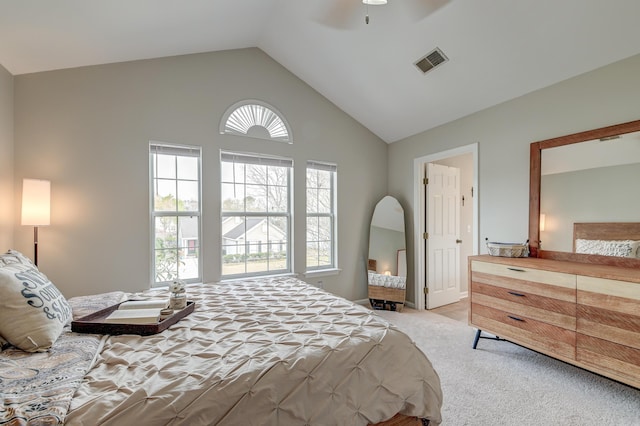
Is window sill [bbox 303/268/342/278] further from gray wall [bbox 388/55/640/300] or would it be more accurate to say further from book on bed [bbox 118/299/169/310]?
book on bed [bbox 118/299/169/310]

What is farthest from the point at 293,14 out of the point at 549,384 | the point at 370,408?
the point at 549,384

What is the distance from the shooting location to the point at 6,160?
7.63 ft

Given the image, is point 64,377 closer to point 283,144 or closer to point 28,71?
point 28,71

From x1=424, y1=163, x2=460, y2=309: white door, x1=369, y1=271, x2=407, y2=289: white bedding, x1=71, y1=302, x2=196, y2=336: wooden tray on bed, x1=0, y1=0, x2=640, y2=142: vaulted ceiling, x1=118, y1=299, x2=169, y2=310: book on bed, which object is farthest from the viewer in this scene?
x1=424, y1=163, x2=460, y2=309: white door

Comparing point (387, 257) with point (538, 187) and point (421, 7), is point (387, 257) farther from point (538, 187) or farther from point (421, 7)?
point (421, 7)

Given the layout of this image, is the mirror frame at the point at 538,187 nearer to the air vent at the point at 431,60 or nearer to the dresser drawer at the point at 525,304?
the dresser drawer at the point at 525,304

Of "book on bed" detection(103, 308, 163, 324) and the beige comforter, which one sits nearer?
the beige comforter

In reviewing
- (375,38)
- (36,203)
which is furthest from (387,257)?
(36,203)

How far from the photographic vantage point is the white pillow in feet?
7.22

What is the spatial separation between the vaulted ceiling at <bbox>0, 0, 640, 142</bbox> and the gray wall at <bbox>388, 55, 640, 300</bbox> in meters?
0.11

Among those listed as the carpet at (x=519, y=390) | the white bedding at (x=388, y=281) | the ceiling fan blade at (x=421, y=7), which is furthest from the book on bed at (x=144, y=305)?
the ceiling fan blade at (x=421, y=7)

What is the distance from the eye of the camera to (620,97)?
7.45 ft

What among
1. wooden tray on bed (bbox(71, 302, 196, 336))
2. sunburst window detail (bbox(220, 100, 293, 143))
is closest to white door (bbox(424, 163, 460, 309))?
sunburst window detail (bbox(220, 100, 293, 143))

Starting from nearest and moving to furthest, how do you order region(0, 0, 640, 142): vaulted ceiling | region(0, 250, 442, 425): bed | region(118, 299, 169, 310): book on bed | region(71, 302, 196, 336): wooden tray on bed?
region(0, 250, 442, 425): bed, region(71, 302, 196, 336): wooden tray on bed, region(118, 299, 169, 310): book on bed, region(0, 0, 640, 142): vaulted ceiling
